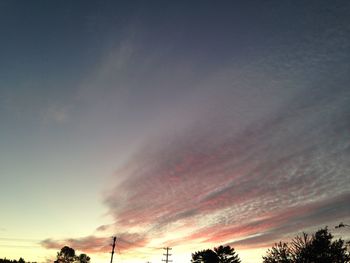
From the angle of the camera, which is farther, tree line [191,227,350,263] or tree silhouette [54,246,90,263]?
tree silhouette [54,246,90,263]

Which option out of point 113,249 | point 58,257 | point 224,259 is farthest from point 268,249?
point 58,257

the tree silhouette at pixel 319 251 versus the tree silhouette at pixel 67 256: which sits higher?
the tree silhouette at pixel 67 256

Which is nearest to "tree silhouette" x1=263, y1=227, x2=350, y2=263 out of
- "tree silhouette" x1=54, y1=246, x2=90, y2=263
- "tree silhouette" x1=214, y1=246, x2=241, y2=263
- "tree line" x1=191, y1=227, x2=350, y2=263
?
"tree line" x1=191, y1=227, x2=350, y2=263

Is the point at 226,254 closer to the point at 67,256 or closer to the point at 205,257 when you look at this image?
the point at 205,257

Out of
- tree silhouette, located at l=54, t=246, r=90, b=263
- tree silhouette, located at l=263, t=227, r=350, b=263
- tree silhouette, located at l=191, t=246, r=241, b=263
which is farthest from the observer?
tree silhouette, located at l=54, t=246, r=90, b=263

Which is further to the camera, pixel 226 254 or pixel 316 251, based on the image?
pixel 226 254

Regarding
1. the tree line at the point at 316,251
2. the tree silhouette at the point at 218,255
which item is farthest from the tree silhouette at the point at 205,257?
the tree line at the point at 316,251

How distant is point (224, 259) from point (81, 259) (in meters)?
73.8

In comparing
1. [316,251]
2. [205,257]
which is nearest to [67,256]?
[205,257]

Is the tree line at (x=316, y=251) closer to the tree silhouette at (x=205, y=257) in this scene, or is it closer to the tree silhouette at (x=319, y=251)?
the tree silhouette at (x=319, y=251)

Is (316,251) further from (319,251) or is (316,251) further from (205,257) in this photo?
(205,257)

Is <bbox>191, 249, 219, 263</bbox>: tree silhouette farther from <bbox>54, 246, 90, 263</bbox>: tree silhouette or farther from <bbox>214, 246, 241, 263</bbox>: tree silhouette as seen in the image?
<bbox>54, 246, 90, 263</bbox>: tree silhouette

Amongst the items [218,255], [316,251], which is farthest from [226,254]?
[316,251]

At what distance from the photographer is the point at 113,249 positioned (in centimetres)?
6550
